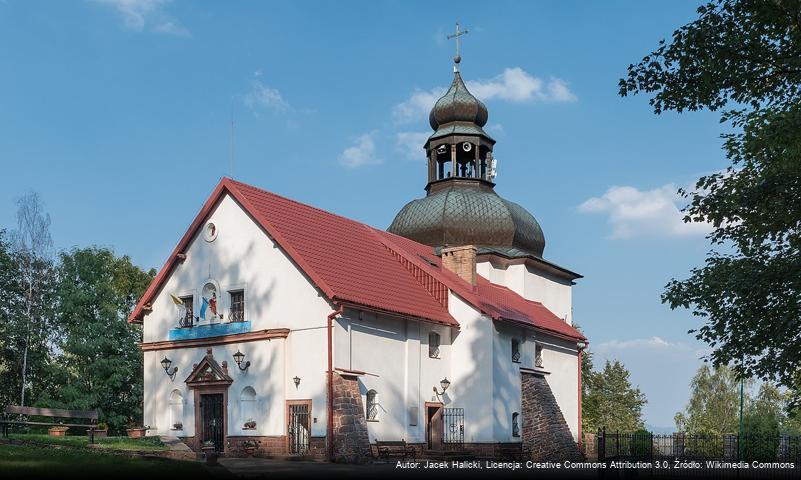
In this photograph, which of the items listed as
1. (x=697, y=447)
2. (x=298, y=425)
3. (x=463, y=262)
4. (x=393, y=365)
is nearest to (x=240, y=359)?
(x=298, y=425)

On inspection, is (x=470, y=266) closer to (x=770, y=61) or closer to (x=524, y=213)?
(x=524, y=213)

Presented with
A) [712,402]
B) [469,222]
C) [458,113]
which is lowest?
[712,402]

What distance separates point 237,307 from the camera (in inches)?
1184

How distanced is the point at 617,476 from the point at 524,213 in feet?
75.1

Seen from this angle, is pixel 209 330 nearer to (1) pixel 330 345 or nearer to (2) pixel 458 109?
(1) pixel 330 345

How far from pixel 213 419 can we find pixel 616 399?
157 feet

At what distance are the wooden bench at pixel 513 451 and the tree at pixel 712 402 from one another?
Result: 148 feet

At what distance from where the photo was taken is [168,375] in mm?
31234

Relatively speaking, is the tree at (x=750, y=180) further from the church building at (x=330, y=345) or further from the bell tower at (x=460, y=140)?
the bell tower at (x=460, y=140)

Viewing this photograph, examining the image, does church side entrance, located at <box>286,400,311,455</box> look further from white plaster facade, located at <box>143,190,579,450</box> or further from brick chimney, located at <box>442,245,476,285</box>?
brick chimney, located at <box>442,245,476,285</box>

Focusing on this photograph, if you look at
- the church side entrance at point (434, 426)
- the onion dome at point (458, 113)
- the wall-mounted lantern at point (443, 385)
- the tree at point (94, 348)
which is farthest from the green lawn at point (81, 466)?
the onion dome at point (458, 113)

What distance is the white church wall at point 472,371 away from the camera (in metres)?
32.7

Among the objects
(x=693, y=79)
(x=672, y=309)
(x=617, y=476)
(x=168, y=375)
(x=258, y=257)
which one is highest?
(x=693, y=79)

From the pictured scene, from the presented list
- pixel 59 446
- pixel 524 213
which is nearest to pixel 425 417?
pixel 59 446
